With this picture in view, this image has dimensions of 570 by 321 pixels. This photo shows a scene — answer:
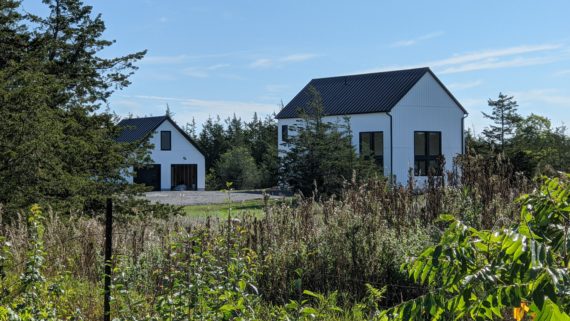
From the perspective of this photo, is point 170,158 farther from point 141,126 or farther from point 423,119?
point 423,119

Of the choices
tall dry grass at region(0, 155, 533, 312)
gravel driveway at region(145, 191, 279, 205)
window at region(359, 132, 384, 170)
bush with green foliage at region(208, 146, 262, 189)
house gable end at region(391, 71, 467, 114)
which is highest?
house gable end at region(391, 71, 467, 114)

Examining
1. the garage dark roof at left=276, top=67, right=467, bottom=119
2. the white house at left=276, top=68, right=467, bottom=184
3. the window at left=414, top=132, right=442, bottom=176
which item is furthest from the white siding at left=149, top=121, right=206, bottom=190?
the window at left=414, top=132, right=442, bottom=176

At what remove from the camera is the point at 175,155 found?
4666 centimetres

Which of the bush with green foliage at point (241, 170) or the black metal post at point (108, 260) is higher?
the bush with green foliage at point (241, 170)

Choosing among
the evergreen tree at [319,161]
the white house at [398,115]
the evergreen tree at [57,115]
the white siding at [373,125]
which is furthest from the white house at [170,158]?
the evergreen tree at [57,115]

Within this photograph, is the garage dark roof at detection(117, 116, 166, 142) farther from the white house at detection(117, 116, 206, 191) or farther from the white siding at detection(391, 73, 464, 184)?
the white siding at detection(391, 73, 464, 184)

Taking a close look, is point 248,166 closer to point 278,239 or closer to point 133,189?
point 133,189

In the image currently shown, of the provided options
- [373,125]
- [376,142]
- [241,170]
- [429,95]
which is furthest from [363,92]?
[241,170]

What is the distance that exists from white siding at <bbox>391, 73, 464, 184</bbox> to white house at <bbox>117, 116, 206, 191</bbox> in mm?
15099

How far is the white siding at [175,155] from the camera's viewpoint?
1813 inches

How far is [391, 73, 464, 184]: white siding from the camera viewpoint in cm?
3772

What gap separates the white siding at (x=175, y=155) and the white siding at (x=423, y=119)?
15024mm

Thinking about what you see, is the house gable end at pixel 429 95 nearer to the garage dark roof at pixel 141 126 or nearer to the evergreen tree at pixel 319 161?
the evergreen tree at pixel 319 161

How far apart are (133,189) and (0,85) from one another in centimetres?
422
